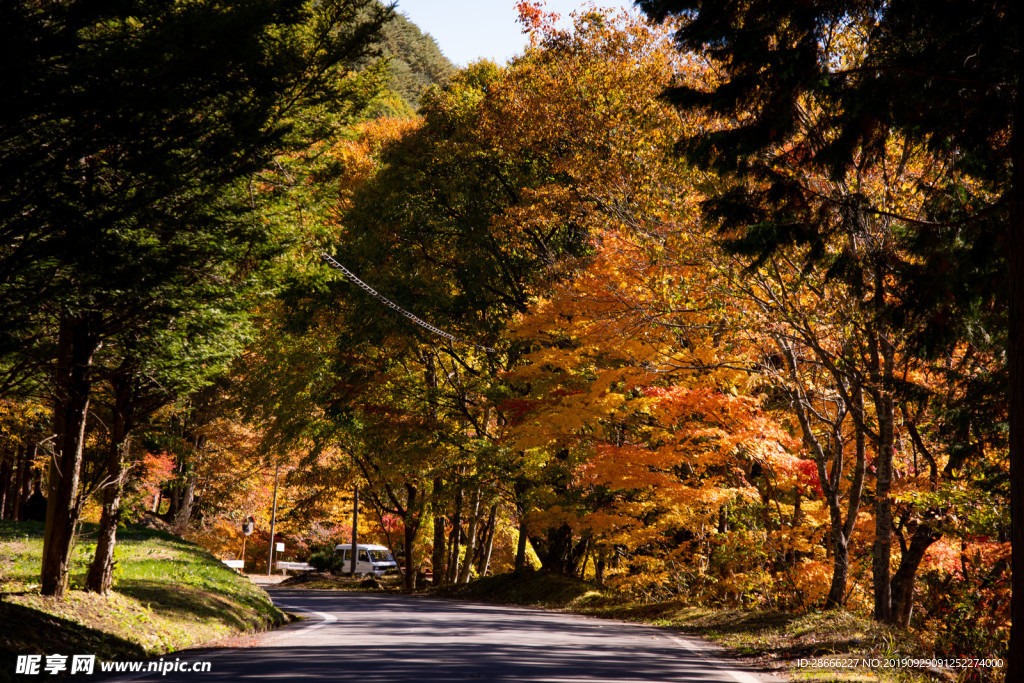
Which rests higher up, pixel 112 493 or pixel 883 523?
pixel 112 493

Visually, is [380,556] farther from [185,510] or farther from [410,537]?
[410,537]

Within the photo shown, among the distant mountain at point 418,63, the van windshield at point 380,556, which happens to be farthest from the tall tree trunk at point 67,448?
the distant mountain at point 418,63

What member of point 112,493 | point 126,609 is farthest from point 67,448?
point 126,609

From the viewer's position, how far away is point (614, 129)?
16406mm

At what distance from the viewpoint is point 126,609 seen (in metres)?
11.3

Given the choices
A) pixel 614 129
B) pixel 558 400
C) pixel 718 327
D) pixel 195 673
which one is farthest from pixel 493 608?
pixel 195 673

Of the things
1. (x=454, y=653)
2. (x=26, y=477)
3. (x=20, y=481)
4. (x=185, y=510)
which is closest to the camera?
(x=454, y=653)

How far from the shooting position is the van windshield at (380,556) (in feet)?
151

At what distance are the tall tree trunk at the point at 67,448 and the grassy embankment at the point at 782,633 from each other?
8.87m

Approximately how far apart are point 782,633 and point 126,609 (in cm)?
946

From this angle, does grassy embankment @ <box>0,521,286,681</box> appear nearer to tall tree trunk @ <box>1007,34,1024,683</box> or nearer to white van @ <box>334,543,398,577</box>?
tall tree trunk @ <box>1007,34,1024,683</box>

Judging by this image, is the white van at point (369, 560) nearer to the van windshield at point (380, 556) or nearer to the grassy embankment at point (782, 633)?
the van windshield at point (380, 556)

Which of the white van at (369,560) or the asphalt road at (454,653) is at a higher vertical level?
the asphalt road at (454,653)

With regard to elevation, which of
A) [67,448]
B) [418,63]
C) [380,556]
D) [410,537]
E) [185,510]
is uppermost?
[418,63]
